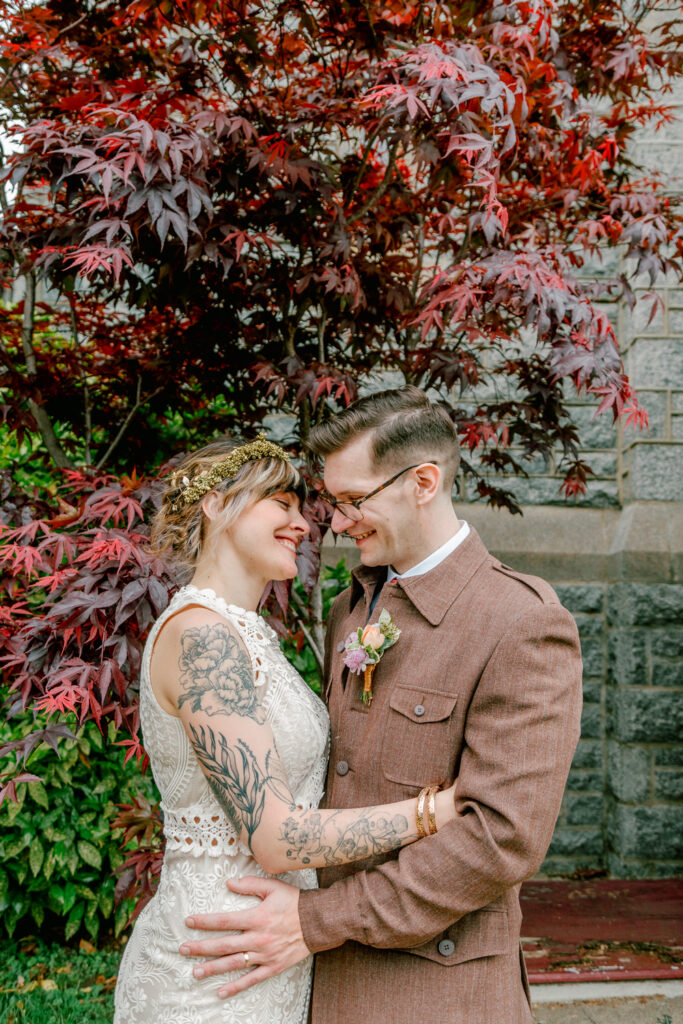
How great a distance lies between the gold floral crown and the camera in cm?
222

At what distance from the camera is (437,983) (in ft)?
6.10

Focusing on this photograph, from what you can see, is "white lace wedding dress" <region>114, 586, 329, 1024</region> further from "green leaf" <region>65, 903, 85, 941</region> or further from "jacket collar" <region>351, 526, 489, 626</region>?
"green leaf" <region>65, 903, 85, 941</region>

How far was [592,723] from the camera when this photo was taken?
5.70m

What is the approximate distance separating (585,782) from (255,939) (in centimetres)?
437

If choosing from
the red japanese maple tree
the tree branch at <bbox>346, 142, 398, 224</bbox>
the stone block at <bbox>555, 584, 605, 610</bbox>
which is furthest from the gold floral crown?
the stone block at <bbox>555, 584, 605, 610</bbox>

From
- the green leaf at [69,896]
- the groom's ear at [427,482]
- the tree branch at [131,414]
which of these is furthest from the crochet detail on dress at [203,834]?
the green leaf at [69,896]

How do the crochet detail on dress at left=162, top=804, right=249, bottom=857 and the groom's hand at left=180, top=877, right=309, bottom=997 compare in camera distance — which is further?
the crochet detail on dress at left=162, top=804, right=249, bottom=857

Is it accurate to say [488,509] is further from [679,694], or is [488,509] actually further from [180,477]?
[180,477]

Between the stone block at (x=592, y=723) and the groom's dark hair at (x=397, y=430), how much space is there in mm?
4028

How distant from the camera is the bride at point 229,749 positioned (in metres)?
1.82

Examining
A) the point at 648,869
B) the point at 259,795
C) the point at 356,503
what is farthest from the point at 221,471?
the point at 648,869

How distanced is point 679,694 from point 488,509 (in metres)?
1.84

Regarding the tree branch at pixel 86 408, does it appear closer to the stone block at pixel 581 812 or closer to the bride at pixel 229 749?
the bride at pixel 229 749

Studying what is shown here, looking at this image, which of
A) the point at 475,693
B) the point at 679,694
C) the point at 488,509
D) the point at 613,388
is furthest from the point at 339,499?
the point at 679,694
